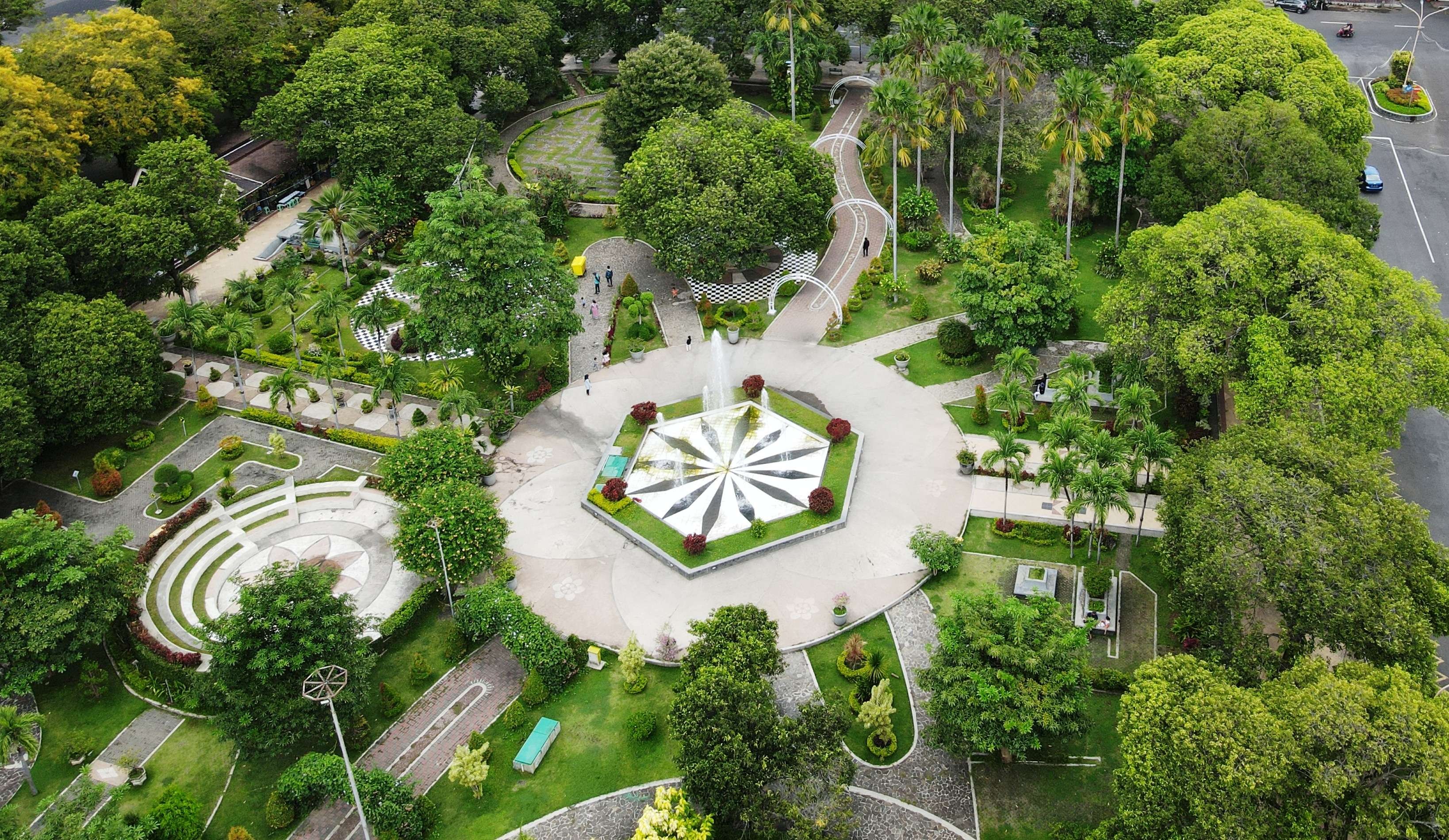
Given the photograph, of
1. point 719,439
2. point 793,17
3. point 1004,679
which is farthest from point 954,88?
point 1004,679

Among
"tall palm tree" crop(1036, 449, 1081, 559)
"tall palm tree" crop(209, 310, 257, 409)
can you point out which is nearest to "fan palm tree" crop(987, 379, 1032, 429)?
"tall palm tree" crop(1036, 449, 1081, 559)

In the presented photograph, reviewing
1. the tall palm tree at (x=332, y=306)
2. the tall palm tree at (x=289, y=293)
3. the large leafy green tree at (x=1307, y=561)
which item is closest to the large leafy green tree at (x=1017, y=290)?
the large leafy green tree at (x=1307, y=561)

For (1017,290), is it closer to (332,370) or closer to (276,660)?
(332,370)

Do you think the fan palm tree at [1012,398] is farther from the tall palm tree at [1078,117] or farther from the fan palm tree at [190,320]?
the fan palm tree at [190,320]

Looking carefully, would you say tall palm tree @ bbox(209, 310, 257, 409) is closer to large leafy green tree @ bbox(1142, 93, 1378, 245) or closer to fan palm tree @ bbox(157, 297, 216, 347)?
fan palm tree @ bbox(157, 297, 216, 347)

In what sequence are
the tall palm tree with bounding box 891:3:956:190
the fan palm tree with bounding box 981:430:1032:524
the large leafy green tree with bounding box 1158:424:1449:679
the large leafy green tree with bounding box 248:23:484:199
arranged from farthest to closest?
the large leafy green tree with bounding box 248:23:484:199 → the tall palm tree with bounding box 891:3:956:190 → the fan palm tree with bounding box 981:430:1032:524 → the large leafy green tree with bounding box 1158:424:1449:679

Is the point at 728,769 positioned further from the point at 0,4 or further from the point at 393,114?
the point at 0,4
